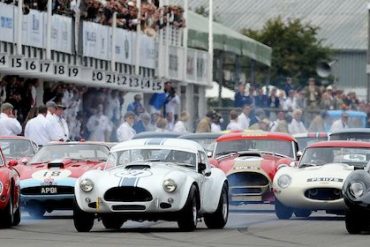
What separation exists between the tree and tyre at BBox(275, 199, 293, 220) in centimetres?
5523

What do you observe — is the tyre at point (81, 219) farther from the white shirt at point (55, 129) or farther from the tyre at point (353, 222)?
the white shirt at point (55, 129)

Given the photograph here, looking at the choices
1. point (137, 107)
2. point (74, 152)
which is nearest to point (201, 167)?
point (74, 152)

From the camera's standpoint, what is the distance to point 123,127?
36.4 metres

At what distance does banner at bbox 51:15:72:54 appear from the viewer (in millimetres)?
35875

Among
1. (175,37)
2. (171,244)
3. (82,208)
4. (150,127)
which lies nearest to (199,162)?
(82,208)

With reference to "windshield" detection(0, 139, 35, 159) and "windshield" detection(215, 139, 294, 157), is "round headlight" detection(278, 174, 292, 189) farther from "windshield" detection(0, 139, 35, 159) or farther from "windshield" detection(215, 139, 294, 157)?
"windshield" detection(0, 139, 35, 159)

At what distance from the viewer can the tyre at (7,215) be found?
2136 cm

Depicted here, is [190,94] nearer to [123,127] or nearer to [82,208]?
[123,127]

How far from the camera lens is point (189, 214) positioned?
2045cm

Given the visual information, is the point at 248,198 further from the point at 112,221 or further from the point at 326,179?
the point at 112,221

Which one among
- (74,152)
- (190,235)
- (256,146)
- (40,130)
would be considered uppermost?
(40,130)

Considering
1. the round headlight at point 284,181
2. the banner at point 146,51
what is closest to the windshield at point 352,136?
the round headlight at point 284,181

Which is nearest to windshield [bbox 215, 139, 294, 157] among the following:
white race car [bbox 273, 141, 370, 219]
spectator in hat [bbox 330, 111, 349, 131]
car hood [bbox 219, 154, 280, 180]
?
car hood [bbox 219, 154, 280, 180]

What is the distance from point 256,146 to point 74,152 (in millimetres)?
3797
